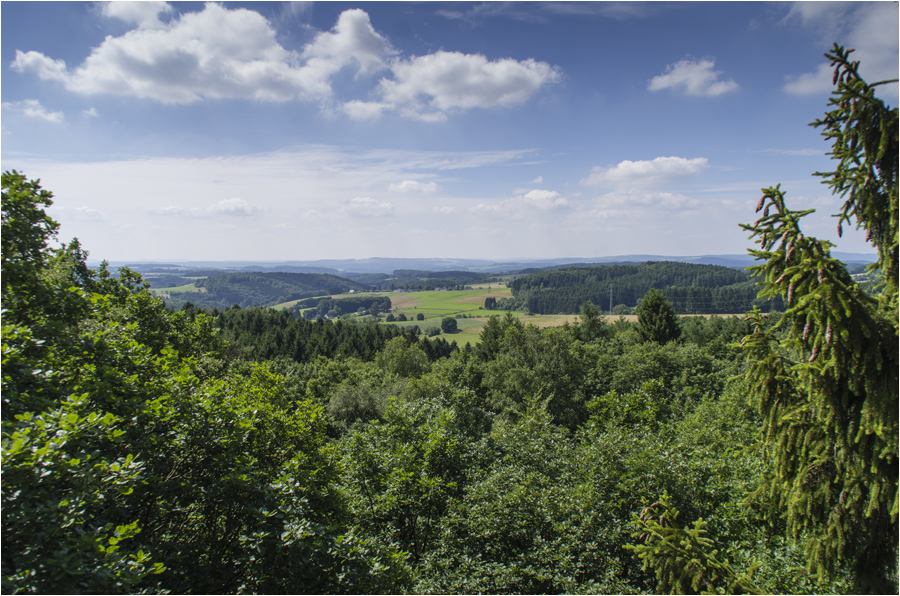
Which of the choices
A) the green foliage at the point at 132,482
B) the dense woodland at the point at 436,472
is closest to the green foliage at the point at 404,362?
the dense woodland at the point at 436,472

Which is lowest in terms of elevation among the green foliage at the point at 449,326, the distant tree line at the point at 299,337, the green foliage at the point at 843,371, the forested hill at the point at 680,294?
the green foliage at the point at 449,326

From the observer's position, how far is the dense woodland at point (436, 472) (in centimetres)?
496

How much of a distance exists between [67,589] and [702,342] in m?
69.5

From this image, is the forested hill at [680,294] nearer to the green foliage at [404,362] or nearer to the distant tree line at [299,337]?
the distant tree line at [299,337]

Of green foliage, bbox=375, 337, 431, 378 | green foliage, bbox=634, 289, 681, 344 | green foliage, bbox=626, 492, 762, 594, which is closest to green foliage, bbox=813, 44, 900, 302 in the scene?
green foliage, bbox=626, 492, 762, 594

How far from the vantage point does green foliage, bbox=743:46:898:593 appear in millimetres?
4699

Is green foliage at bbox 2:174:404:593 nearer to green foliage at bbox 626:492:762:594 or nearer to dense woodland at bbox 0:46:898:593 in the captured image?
dense woodland at bbox 0:46:898:593

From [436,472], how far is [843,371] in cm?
1460

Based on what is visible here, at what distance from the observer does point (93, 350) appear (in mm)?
8633

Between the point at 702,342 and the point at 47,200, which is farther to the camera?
the point at 702,342

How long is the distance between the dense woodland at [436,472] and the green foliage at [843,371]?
1.2 inches

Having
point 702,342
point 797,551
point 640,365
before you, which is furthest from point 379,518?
point 702,342

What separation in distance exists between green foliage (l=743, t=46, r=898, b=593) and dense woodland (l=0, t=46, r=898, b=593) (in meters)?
0.03

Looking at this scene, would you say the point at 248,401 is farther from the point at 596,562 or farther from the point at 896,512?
the point at 896,512
